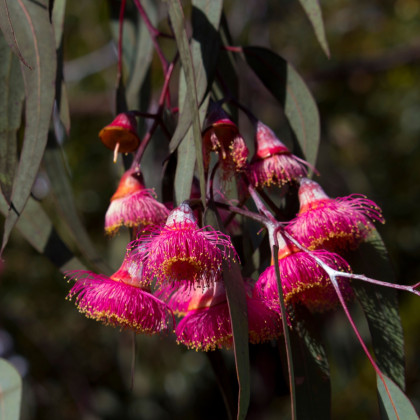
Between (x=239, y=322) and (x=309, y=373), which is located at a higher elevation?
(x=239, y=322)

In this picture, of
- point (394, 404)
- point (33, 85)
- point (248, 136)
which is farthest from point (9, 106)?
point (248, 136)

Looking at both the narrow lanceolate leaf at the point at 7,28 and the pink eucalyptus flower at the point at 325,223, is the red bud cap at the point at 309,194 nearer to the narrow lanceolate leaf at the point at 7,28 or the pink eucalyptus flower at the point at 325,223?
the pink eucalyptus flower at the point at 325,223

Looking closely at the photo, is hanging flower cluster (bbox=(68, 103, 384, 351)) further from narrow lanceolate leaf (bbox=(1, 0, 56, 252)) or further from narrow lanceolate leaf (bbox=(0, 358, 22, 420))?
narrow lanceolate leaf (bbox=(0, 358, 22, 420))

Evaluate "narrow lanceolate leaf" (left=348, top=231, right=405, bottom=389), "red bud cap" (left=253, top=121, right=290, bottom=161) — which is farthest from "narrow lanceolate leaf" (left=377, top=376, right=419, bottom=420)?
"red bud cap" (left=253, top=121, right=290, bottom=161)

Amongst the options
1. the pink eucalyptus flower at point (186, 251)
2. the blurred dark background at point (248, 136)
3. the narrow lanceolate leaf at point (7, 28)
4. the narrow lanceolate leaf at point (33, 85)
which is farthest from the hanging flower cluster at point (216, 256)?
the blurred dark background at point (248, 136)

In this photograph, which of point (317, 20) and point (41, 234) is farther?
point (41, 234)

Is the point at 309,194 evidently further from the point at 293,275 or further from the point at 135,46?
the point at 135,46

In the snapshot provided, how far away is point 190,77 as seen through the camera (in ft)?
2.77

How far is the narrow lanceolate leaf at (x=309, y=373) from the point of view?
986 mm

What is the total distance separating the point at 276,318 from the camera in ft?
3.03

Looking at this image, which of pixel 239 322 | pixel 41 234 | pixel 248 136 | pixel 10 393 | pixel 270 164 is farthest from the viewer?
pixel 248 136

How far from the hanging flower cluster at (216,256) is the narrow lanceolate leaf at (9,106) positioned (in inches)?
8.1

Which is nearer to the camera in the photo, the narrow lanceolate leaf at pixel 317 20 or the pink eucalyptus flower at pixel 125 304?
the pink eucalyptus flower at pixel 125 304

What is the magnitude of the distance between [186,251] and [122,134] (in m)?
0.35
